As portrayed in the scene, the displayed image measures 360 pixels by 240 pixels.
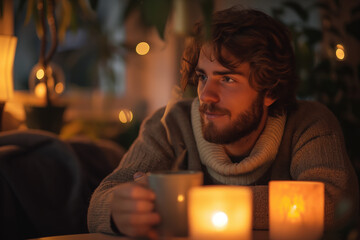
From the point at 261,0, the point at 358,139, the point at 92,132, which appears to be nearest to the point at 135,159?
the point at 358,139

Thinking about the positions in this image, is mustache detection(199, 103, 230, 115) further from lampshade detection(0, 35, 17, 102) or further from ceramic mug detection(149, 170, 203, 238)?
lampshade detection(0, 35, 17, 102)

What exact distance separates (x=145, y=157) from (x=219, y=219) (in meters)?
0.65

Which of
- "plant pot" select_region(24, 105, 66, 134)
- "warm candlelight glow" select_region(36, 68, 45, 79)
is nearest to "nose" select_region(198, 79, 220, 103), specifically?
"plant pot" select_region(24, 105, 66, 134)

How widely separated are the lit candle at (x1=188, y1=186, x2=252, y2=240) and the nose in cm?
53

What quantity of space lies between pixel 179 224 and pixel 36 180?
827 mm

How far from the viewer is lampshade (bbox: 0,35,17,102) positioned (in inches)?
66.4

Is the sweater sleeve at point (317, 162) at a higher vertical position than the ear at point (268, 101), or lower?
lower

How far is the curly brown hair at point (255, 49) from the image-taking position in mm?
1230

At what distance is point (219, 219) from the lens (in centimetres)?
62

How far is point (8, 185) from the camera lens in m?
1.36

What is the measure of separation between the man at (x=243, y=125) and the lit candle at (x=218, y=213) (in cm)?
43

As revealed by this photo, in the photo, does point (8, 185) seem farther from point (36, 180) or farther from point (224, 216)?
point (224, 216)

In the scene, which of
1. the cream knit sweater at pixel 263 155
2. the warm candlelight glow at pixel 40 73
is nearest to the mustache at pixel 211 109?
the cream knit sweater at pixel 263 155

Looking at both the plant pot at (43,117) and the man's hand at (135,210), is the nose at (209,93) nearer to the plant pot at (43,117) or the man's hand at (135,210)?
the man's hand at (135,210)
